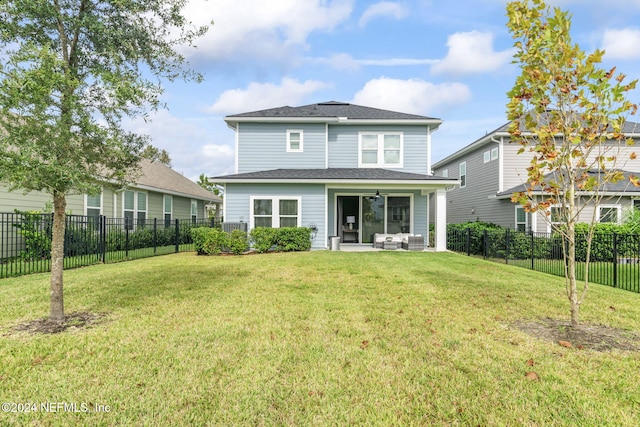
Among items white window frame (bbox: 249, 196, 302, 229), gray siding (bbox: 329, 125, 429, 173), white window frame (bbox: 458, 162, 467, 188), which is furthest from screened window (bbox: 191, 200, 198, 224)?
white window frame (bbox: 458, 162, 467, 188)

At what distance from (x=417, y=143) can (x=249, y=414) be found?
1543cm

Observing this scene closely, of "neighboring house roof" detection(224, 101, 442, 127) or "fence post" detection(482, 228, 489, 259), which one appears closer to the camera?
"fence post" detection(482, 228, 489, 259)

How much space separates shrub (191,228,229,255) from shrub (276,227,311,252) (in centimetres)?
207

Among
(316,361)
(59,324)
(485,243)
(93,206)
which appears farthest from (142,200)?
(316,361)

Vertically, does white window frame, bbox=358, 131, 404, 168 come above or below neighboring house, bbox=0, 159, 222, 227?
above

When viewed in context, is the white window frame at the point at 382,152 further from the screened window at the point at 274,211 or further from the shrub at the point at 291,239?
the shrub at the point at 291,239

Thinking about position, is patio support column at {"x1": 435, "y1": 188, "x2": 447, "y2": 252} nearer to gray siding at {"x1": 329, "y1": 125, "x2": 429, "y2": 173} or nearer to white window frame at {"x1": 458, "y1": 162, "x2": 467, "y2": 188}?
gray siding at {"x1": 329, "y1": 125, "x2": 429, "y2": 173}

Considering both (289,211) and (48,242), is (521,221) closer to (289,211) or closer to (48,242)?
(289,211)

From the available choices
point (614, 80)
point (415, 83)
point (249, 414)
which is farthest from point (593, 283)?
point (415, 83)

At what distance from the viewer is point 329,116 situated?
15.8m

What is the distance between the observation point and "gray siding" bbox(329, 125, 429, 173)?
16297mm

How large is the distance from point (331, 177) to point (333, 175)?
400mm

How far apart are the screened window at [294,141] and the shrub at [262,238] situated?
4.56 m

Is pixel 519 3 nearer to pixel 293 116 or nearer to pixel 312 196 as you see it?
pixel 312 196
